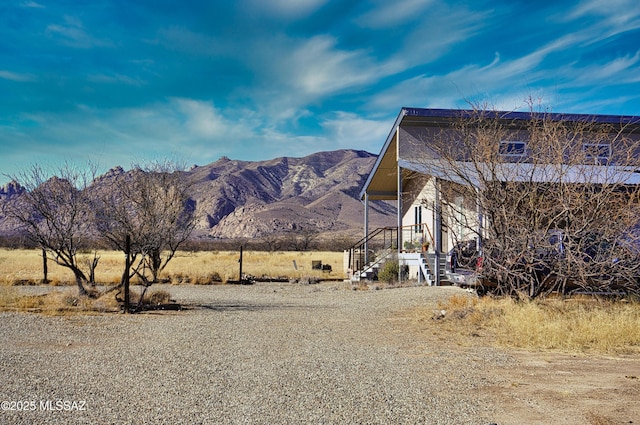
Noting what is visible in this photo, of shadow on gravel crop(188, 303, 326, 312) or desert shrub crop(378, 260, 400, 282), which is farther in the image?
desert shrub crop(378, 260, 400, 282)

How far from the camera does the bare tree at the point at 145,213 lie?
1698 cm

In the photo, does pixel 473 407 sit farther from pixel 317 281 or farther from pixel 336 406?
pixel 317 281

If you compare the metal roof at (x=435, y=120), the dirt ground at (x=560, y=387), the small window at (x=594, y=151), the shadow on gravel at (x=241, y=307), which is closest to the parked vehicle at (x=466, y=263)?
the small window at (x=594, y=151)

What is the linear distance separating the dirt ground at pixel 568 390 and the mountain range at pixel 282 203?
7702 centimetres

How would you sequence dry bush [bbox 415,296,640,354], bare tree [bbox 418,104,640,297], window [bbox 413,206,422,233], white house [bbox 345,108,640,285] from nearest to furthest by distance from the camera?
dry bush [bbox 415,296,640,354] < bare tree [bbox 418,104,640,297] < white house [bbox 345,108,640,285] < window [bbox 413,206,422,233]

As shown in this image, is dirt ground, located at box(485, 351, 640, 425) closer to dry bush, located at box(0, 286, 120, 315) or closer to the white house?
the white house

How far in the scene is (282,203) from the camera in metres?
140

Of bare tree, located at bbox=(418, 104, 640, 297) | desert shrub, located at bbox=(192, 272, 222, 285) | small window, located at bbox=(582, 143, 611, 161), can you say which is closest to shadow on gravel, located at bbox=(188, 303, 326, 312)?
bare tree, located at bbox=(418, 104, 640, 297)

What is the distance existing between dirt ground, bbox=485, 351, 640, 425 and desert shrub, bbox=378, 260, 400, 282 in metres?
14.2

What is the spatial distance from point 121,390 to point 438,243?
14.6 m

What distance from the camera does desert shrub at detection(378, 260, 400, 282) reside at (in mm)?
23417

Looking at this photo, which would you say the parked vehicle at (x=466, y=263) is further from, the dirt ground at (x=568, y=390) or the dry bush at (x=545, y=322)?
the dirt ground at (x=568, y=390)

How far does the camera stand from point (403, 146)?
2238 centimetres

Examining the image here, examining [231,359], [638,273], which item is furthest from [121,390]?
[638,273]
